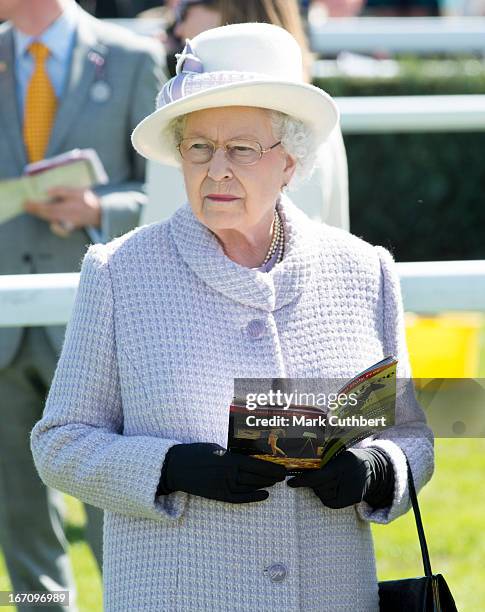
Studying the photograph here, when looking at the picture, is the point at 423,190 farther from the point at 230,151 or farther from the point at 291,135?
the point at 230,151

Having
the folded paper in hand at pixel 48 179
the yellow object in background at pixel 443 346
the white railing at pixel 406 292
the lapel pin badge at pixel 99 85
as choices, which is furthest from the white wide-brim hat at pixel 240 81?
the yellow object in background at pixel 443 346

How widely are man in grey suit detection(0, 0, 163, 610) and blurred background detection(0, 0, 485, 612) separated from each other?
39 cm

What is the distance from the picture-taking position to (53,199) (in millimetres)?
4219

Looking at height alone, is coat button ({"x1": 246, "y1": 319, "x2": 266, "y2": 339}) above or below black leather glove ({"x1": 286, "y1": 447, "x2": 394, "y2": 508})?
above

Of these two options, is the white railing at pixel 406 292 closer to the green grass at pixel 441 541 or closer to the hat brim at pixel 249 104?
the hat brim at pixel 249 104

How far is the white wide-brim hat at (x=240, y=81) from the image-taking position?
2727 mm

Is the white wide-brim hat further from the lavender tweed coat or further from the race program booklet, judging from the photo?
the race program booklet

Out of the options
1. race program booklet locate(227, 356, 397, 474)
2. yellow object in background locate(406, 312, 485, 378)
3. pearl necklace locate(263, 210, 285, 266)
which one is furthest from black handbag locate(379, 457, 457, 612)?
yellow object in background locate(406, 312, 485, 378)

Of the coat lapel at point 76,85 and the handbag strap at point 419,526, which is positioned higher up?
the coat lapel at point 76,85

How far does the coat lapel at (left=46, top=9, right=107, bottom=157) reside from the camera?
4.36 metres

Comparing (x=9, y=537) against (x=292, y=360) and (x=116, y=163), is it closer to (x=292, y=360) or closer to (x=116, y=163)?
(x=116, y=163)

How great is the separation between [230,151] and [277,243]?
0.86 ft

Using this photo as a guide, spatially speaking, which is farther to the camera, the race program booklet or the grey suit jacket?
the grey suit jacket

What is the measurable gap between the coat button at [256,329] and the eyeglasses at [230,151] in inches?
13.1
